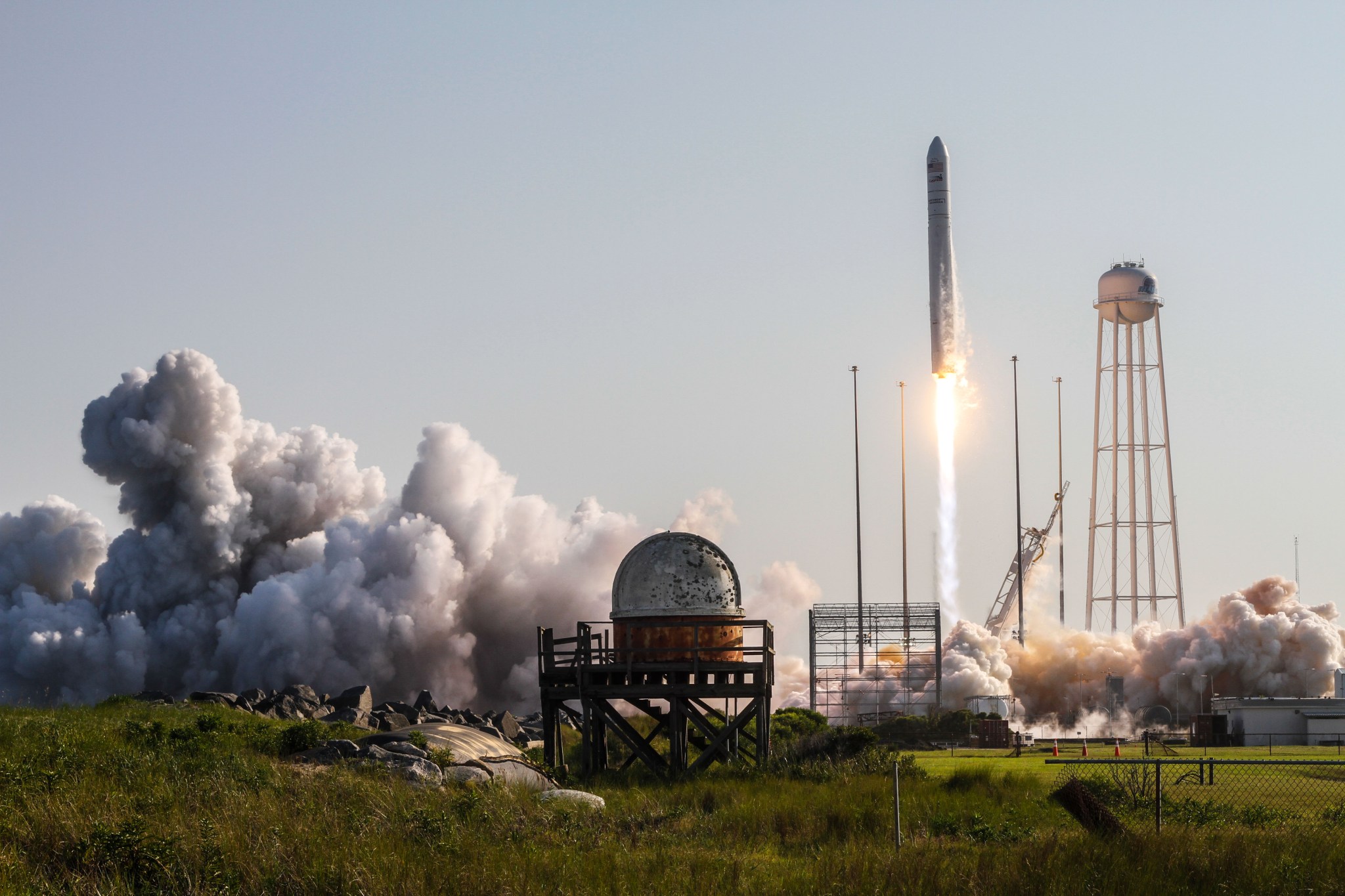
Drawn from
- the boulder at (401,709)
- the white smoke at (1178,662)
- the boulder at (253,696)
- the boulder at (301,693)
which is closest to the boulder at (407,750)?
the boulder at (401,709)

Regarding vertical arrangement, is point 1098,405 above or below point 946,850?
above

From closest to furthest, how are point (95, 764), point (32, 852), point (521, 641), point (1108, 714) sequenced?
1. point (32, 852)
2. point (95, 764)
3. point (1108, 714)
4. point (521, 641)

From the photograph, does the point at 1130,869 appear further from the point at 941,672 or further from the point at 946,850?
the point at 941,672

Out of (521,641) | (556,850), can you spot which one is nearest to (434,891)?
(556,850)

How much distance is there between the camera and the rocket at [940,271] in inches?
2736

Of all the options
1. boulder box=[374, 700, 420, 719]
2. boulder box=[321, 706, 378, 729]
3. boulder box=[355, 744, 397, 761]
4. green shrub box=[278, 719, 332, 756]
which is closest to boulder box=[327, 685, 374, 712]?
boulder box=[374, 700, 420, 719]

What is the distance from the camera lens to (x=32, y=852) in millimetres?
18891

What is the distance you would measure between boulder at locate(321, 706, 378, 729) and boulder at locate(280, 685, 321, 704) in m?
3.41

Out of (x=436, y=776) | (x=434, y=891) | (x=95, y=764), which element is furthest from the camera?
(x=436, y=776)

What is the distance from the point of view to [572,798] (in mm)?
25438

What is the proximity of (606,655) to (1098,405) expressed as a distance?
62.6 metres

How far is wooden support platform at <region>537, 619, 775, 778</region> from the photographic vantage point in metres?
34.3

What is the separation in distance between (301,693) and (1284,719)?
123ft

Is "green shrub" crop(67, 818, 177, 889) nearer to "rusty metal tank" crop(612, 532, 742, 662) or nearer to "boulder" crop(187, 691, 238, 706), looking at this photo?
"rusty metal tank" crop(612, 532, 742, 662)
